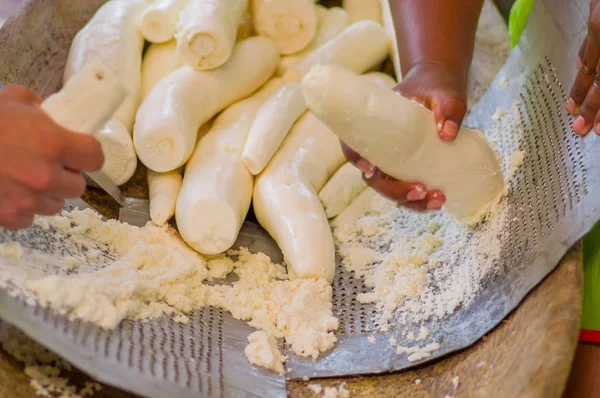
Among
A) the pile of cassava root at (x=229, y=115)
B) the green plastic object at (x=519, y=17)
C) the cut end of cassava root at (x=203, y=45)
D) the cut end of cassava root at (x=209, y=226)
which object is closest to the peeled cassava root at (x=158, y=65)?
the pile of cassava root at (x=229, y=115)

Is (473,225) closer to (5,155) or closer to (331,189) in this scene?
(331,189)

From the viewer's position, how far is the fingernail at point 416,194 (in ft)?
2.56

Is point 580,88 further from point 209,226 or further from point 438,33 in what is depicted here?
point 209,226

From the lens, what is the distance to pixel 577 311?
0.61 meters

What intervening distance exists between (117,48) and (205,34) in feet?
0.63

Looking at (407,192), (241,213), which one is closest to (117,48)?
(241,213)

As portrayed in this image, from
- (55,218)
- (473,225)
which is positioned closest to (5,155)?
(55,218)

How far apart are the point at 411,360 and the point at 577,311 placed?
0.22 m

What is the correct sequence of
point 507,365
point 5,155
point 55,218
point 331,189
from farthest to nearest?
point 331,189, point 55,218, point 507,365, point 5,155

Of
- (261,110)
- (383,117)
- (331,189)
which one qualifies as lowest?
(331,189)

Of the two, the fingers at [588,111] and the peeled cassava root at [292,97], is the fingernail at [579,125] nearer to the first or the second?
the fingers at [588,111]

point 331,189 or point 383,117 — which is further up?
point 383,117

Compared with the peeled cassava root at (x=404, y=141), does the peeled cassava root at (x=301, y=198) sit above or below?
below

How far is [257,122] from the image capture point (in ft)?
3.30
